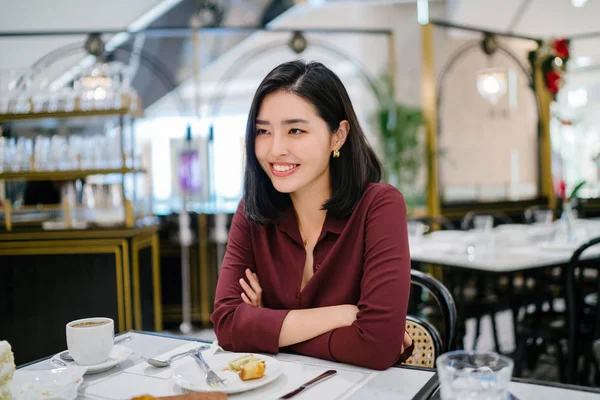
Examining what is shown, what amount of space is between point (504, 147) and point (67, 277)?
18.8ft

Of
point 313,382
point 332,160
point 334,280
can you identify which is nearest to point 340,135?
point 332,160

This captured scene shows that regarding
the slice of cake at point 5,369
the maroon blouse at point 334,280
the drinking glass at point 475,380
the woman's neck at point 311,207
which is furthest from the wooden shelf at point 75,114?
the drinking glass at point 475,380

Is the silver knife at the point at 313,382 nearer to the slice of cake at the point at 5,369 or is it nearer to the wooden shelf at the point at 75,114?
the slice of cake at the point at 5,369

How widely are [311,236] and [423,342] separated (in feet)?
1.41

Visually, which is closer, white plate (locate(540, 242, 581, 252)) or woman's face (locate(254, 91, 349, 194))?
woman's face (locate(254, 91, 349, 194))

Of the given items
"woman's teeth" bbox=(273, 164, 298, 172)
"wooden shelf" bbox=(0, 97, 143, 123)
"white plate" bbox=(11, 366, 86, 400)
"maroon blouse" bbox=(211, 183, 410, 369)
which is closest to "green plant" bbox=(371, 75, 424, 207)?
"wooden shelf" bbox=(0, 97, 143, 123)

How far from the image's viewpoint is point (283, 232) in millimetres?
1590

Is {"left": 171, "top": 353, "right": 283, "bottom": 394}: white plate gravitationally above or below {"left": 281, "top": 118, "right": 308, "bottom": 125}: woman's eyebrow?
below

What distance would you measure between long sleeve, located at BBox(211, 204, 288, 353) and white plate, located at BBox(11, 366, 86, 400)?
0.35 meters

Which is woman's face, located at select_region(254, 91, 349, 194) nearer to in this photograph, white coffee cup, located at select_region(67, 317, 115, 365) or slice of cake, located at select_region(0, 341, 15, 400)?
white coffee cup, located at select_region(67, 317, 115, 365)

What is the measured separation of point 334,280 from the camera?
58.6 inches

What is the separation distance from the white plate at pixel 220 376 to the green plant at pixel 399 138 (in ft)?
16.1

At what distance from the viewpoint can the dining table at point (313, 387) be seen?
0.99 m

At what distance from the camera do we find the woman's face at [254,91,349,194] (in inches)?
57.9
